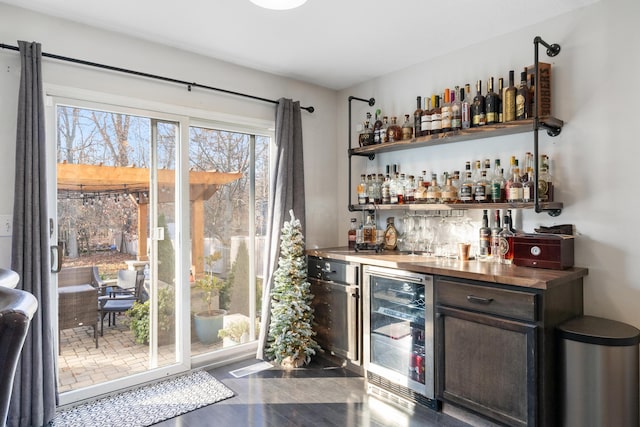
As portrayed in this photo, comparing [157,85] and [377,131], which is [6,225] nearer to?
[157,85]

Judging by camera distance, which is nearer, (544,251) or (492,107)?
(544,251)

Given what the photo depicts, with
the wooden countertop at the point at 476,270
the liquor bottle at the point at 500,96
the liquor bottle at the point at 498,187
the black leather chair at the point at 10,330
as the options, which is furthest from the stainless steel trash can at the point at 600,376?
the black leather chair at the point at 10,330

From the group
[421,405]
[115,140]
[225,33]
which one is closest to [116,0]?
[225,33]

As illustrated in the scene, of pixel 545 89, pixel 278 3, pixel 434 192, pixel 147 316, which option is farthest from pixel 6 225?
pixel 545 89

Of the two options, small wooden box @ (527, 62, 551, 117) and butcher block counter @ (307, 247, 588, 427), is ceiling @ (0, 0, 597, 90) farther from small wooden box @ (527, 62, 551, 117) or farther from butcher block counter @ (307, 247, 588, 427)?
butcher block counter @ (307, 247, 588, 427)

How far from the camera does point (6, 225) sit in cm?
236

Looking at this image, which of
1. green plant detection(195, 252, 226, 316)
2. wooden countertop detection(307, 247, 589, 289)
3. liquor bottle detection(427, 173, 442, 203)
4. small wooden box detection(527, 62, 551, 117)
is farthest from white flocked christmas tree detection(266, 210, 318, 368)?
small wooden box detection(527, 62, 551, 117)

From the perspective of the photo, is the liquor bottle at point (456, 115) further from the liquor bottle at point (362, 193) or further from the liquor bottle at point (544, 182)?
the liquor bottle at point (362, 193)

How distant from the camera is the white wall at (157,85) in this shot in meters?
2.37

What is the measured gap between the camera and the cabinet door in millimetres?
2096

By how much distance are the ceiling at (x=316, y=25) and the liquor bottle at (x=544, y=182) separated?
0.93m

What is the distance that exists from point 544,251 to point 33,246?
304 centimetres

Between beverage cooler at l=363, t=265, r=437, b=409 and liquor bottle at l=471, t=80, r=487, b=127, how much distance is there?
1.13 metres

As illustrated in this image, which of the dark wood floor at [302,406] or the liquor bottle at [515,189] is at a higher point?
the liquor bottle at [515,189]
